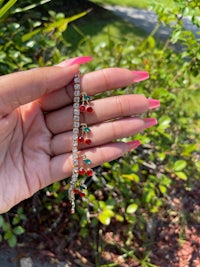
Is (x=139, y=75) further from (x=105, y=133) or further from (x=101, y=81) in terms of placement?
(x=105, y=133)

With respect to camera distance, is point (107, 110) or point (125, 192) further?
point (125, 192)

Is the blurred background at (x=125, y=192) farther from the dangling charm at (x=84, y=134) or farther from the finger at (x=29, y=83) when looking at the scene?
the finger at (x=29, y=83)

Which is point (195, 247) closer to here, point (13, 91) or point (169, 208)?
point (169, 208)

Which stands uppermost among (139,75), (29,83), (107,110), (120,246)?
(29,83)

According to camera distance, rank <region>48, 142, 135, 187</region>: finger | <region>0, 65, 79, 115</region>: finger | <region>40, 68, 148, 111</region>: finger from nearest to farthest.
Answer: <region>0, 65, 79, 115</region>: finger, <region>40, 68, 148, 111</region>: finger, <region>48, 142, 135, 187</region>: finger

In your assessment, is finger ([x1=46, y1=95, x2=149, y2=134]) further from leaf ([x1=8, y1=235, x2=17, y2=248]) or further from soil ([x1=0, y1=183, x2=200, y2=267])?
soil ([x1=0, y1=183, x2=200, y2=267])

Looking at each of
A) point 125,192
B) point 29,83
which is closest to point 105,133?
point 29,83

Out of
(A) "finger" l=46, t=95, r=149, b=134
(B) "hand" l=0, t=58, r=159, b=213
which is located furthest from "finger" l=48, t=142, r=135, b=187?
(A) "finger" l=46, t=95, r=149, b=134
